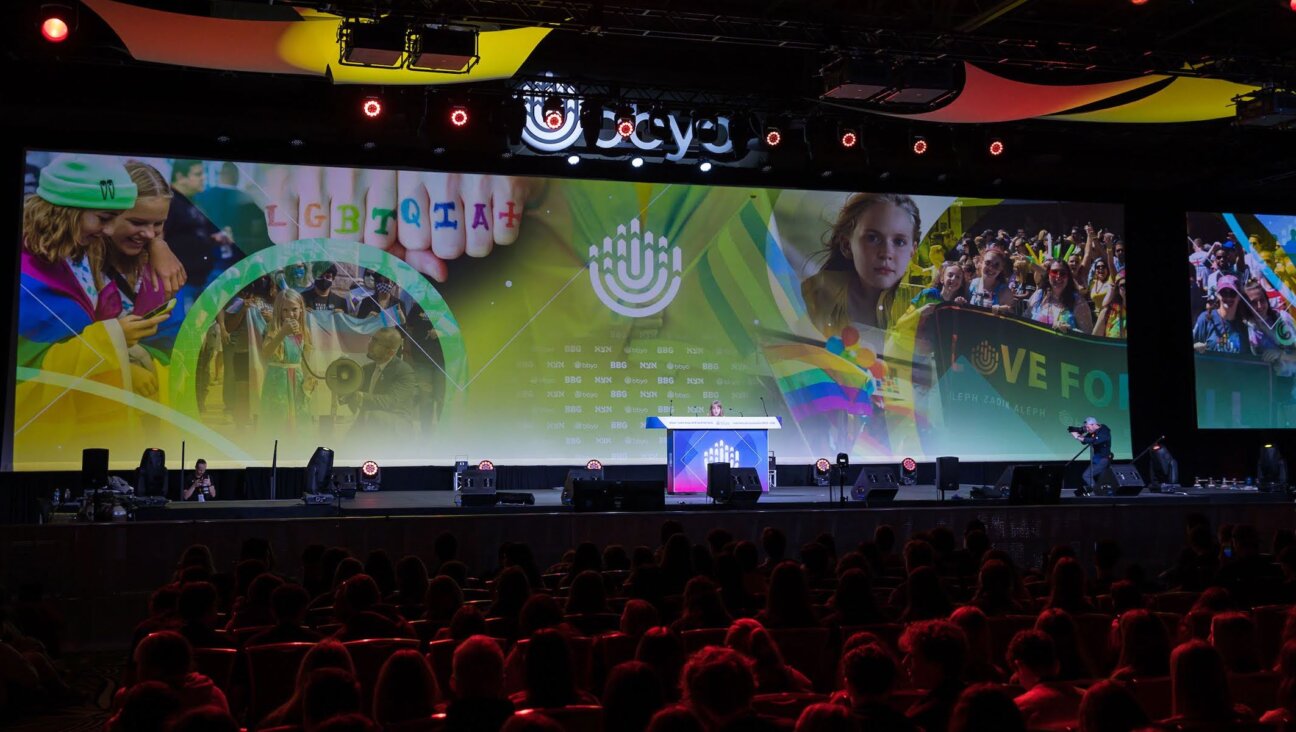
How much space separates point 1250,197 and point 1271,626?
15.6 meters

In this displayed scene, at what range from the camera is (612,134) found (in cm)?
1526

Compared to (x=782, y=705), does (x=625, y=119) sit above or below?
above

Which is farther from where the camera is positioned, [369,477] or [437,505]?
[369,477]

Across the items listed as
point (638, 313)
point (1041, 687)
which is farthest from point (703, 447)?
point (1041, 687)

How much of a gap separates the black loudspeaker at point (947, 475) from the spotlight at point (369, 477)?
6.99 metres

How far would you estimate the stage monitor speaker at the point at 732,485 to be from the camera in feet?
39.6

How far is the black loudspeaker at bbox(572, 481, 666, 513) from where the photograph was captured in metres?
10.8

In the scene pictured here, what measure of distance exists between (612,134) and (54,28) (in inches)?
279

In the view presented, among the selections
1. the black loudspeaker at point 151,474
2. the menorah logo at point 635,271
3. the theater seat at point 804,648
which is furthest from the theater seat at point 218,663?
the menorah logo at point 635,271

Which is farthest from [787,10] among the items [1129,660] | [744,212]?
[1129,660]

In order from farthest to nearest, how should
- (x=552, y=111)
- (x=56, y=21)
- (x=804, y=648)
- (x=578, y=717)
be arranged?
(x=552, y=111) < (x=56, y=21) < (x=804, y=648) < (x=578, y=717)

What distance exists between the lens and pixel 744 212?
1650cm

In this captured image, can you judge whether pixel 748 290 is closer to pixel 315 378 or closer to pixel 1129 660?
pixel 315 378

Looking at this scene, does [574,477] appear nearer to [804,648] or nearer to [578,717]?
[804,648]
